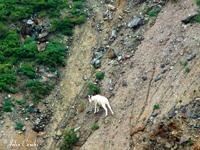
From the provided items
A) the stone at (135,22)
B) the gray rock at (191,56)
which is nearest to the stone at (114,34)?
the stone at (135,22)

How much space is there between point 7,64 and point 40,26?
380 centimetres

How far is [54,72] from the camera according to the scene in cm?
3712

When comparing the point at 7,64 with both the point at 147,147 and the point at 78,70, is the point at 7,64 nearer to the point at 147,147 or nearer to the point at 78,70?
the point at 78,70

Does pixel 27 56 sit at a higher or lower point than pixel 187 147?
lower

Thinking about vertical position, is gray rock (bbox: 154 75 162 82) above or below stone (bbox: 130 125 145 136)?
above

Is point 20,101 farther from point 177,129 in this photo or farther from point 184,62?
point 177,129

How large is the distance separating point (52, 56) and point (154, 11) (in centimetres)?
637

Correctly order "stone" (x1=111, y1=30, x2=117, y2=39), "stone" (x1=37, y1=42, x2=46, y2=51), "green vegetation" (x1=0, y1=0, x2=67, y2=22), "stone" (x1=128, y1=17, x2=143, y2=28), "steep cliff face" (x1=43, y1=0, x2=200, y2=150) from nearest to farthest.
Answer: "steep cliff face" (x1=43, y1=0, x2=200, y2=150) < "stone" (x1=128, y1=17, x2=143, y2=28) < "stone" (x1=111, y1=30, x2=117, y2=39) < "stone" (x1=37, y1=42, x2=46, y2=51) < "green vegetation" (x1=0, y1=0, x2=67, y2=22)

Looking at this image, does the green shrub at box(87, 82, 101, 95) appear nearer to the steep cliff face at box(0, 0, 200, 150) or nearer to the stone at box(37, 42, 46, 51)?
the steep cliff face at box(0, 0, 200, 150)

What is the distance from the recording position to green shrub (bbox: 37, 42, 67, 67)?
3744 centimetres

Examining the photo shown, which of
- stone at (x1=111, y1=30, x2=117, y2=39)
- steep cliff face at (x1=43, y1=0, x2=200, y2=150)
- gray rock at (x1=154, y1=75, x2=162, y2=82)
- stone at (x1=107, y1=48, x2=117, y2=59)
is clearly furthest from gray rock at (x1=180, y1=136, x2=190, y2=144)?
stone at (x1=111, y1=30, x2=117, y2=39)

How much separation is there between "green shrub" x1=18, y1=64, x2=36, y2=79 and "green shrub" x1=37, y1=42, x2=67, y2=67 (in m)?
0.78

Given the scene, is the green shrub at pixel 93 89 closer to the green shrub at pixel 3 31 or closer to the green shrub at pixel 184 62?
the green shrub at pixel 184 62

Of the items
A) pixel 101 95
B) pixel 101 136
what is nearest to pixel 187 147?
pixel 101 136
